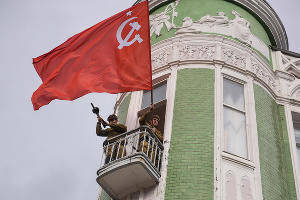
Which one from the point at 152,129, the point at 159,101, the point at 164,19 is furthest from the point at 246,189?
the point at 164,19

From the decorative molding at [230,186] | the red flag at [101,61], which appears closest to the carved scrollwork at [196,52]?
the red flag at [101,61]

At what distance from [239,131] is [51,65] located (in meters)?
5.85

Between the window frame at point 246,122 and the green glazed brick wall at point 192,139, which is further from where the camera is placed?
the window frame at point 246,122

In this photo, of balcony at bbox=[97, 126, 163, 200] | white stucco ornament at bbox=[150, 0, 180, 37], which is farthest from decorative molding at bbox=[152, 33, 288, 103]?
balcony at bbox=[97, 126, 163, 200]

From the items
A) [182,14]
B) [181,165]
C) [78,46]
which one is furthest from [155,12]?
[181,165]

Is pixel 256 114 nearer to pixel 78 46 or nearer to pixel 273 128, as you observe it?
pixel 273 128

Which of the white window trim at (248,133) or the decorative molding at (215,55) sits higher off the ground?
the decorative molding at (215,55)

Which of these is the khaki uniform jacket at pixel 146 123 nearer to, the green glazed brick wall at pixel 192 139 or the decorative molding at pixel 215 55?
the green glazed brick wall at pixel 192 139

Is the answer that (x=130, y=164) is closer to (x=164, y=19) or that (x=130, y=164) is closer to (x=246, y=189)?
(x=246, y=189)

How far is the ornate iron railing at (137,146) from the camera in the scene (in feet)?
43.7

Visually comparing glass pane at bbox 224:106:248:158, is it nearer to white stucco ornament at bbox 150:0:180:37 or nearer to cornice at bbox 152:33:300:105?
cornice at bbox 152:33:300:105

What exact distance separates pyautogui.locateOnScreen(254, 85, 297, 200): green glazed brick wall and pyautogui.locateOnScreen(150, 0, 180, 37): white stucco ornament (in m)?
4.00

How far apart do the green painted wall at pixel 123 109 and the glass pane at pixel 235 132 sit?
10.5 feet

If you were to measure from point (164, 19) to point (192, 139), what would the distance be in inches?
247
